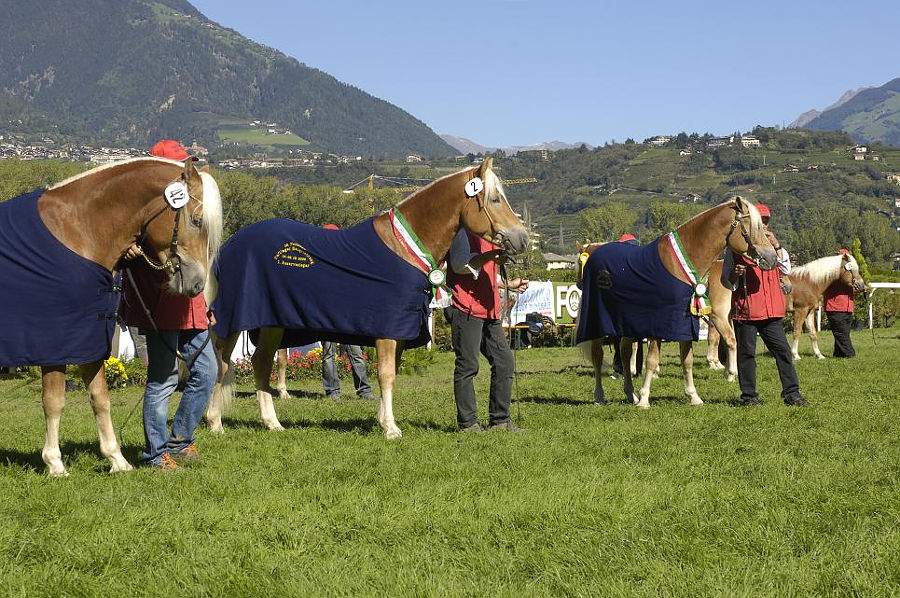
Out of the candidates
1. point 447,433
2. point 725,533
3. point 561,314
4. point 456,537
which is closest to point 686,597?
point 725,533

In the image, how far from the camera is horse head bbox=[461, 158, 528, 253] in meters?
9.23

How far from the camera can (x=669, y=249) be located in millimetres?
11906

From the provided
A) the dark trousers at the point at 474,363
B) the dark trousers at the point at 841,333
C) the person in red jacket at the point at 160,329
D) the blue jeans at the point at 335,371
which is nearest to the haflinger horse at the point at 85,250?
the person in red jacket at the point at 160,329

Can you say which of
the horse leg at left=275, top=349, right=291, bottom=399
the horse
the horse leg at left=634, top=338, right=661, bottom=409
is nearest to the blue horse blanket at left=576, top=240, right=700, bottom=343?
the horse leg at left=634, top=338, right=661, bottom=409

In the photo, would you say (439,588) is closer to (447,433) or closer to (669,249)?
(447,433)

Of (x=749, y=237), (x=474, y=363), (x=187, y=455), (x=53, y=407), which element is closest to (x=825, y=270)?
(x=749, y=237)

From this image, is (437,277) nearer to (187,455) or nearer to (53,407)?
(187,455)

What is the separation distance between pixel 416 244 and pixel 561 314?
19238mm

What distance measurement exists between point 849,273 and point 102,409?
17.9 metres

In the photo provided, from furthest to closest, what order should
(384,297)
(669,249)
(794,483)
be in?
(669,249), (384,297), (794,483)

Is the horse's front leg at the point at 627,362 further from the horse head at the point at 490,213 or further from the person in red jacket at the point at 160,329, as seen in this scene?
the person in red jacket at the point at 160,329

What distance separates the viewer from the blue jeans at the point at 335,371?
48.2ft

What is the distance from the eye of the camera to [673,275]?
11.8 m

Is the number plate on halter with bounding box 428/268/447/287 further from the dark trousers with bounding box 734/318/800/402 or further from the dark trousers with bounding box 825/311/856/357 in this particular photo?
the dark trousers with bounding box 825/311/856/357
